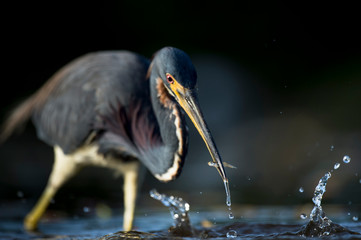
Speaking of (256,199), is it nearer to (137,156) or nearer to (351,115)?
(137,156)

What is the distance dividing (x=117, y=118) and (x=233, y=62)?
17.6 feet

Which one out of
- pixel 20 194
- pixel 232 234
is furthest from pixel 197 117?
pixel 20 194

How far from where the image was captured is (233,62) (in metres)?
9.09

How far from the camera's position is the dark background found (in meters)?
7.42

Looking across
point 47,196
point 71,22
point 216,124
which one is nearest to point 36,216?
point 47,196

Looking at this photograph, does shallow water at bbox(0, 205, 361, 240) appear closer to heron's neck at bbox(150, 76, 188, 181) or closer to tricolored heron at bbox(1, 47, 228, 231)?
tricolored heron at bbox(1, 47, 228, 231)

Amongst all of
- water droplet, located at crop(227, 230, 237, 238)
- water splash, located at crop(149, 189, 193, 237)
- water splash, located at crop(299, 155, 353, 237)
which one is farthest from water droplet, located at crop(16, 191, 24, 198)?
water splash, located at crop(299, 155, 353, 237)

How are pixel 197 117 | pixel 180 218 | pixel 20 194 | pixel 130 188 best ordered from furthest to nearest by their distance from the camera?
pixel 20 194 < pixel 130 188 < pixel 180 218 < pixel 197 117

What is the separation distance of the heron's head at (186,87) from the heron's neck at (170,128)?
0.56ft

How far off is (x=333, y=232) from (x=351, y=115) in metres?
4.91

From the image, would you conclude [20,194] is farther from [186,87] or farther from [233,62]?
[233,62]

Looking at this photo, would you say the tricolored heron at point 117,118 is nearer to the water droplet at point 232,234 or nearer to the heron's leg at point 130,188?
the heron's leg at point 130,188

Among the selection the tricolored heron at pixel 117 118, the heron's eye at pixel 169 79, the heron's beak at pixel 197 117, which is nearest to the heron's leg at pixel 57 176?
the tricolored heron at pixel 117 118

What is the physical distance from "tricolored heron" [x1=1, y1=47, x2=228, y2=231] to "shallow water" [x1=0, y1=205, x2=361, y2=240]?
24cm
